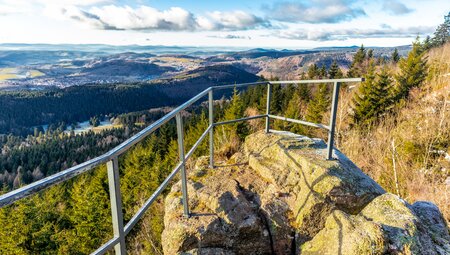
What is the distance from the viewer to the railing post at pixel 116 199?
6.11 feet

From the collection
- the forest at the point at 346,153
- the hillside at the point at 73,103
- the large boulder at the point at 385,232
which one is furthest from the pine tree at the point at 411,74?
the hillside at the point at 73,103

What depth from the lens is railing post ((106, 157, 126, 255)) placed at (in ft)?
6.11

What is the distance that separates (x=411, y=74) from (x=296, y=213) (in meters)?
26.4

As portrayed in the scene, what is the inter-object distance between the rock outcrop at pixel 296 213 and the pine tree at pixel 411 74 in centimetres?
2412

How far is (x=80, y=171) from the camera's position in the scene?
1.63 m

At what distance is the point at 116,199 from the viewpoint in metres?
1.92

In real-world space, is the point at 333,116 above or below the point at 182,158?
above

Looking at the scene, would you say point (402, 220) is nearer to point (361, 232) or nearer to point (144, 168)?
point (361, 232)

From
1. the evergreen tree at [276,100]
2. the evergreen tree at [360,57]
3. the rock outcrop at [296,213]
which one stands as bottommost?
the evergreen tree at [276,100]

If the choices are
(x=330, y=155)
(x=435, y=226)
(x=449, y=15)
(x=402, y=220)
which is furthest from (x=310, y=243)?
(x=449, y=15)

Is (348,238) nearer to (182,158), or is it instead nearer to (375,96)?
(182,158)

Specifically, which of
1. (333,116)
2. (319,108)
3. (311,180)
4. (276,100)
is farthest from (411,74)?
(311,180)

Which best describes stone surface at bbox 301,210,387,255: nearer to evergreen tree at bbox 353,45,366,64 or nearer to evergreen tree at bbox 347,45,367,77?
evergreen tree at bbox 347,45,367,77

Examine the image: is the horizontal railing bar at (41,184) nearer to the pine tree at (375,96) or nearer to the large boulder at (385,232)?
the large boulder at (385,232)
